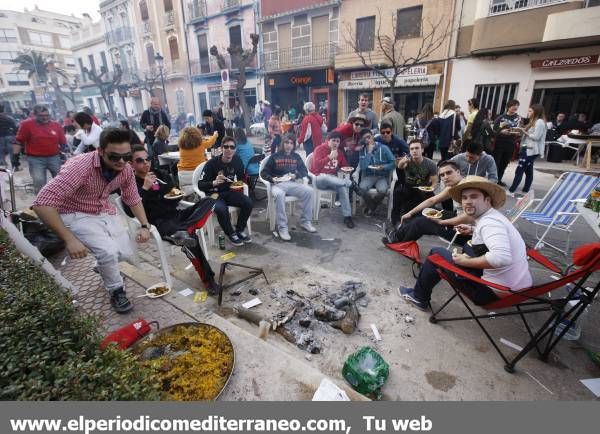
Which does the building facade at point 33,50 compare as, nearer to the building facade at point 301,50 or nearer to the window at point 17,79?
the window at point 17,79

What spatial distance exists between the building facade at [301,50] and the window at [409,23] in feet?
12.5

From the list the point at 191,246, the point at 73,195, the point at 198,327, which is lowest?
the point at 198,327

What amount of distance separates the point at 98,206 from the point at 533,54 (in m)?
14.6

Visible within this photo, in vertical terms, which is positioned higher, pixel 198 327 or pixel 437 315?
pixel 198 327

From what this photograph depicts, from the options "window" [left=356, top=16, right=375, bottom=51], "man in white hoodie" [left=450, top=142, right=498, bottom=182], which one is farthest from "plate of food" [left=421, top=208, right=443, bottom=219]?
"window" [left=356, top=16, right=375, bottom=51]

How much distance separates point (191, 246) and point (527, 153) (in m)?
6.97

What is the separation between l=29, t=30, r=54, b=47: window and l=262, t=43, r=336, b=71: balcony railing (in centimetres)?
4513

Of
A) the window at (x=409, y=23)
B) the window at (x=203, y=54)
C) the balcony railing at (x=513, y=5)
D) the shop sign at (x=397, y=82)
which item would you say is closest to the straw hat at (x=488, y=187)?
the balcony railing at (x=513, y=5)

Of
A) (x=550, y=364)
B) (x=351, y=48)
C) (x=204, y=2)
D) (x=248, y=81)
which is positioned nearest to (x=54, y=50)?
(x=204, y=2)

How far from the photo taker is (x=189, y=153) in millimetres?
5602

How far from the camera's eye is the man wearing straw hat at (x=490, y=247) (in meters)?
2.42

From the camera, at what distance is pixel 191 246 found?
11.0 ft

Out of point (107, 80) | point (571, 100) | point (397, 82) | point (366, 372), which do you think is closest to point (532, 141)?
point (366, 372)

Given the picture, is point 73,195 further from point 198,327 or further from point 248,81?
point 248,81
